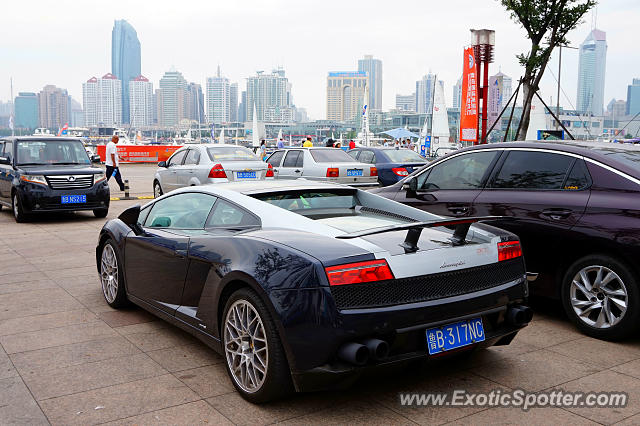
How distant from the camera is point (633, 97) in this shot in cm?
7719

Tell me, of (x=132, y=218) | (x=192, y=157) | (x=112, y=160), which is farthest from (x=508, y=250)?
(x=112, y=160)

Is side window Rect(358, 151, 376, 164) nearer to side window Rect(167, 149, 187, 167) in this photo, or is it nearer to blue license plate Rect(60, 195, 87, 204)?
side window Rect(167, 149, 187, 167)

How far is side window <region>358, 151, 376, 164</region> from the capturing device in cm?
1830

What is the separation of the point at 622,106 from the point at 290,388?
344 feet

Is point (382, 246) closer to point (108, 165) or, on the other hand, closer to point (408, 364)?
point (408, 364)

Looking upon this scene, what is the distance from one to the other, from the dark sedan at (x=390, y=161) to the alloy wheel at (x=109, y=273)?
12.0 metres

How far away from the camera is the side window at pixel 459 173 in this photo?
633 cm

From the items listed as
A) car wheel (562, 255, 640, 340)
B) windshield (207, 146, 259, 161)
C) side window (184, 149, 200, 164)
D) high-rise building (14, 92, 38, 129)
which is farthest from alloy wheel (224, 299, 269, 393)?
high-rise building (14, 92, 38, 129)

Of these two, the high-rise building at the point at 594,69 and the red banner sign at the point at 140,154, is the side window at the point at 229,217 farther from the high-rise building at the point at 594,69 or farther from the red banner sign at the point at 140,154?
the high-rise building at the point at 594,69

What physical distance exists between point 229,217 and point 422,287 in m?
1.57

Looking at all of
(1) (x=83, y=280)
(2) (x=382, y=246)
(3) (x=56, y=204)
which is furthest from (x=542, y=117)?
(2) (x=382, y=246)

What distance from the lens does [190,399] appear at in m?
3.86

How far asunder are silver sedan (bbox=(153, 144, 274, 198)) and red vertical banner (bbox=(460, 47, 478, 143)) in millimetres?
6296

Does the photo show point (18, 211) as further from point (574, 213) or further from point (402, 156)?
point (574, 213)
